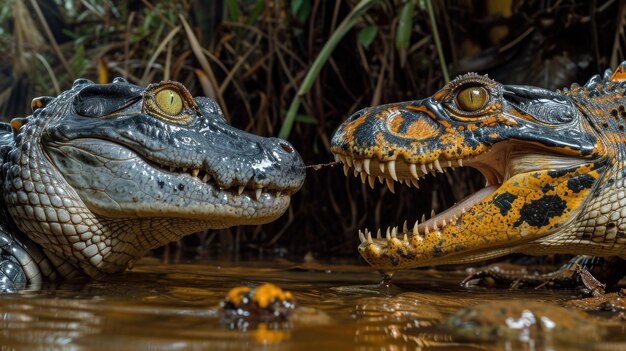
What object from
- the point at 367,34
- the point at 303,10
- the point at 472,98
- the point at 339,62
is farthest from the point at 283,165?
the point at 339,62

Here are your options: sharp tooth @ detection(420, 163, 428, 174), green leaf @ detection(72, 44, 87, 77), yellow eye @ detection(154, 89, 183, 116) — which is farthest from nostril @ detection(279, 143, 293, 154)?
green leaf @ detection(72, 44, 87, 77)

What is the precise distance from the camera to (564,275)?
127 inches

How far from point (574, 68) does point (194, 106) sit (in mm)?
3077

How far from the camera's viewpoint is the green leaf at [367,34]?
477 cm

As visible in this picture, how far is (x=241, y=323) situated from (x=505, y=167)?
1611 millimetres

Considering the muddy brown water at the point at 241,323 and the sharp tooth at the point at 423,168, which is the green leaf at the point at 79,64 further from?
the sharp tooth at the point at 423,168

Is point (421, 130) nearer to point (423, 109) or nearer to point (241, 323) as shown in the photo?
point (423, 109)

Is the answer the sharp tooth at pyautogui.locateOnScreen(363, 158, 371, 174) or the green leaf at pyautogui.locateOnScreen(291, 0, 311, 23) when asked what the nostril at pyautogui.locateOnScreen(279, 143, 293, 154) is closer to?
the sharp tooth at pyautogui.locateOnScreen(363, 158, 371, 174)

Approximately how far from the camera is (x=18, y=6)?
263 inches

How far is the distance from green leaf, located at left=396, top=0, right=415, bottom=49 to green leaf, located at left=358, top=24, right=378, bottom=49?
22cm

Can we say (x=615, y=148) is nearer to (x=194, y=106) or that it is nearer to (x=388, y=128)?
(x=388, y=128)

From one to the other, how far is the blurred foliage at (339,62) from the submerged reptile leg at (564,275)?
1.63 metres

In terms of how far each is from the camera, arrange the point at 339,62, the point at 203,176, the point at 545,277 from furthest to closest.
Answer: the point at 339,62 < the point at 545,277 < the point at 203,176

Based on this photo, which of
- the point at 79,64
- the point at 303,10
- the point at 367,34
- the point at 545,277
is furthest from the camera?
the point at 79,64
